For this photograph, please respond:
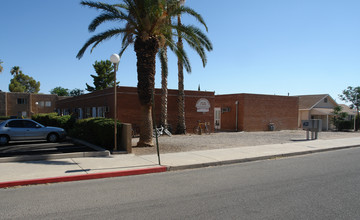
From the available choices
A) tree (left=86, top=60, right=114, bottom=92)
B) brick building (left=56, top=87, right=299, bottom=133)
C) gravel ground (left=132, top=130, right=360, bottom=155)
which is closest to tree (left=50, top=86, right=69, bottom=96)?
tree (left=86, top=60, right=114, bottom=92)

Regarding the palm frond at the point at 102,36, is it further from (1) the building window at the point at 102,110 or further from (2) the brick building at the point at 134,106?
(1) the building window at the point at 102,110

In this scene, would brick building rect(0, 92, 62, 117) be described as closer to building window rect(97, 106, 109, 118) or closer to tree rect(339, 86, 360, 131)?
building window rect(97, 106, 109, 118)

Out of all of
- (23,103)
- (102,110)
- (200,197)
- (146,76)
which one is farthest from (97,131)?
(23,103)

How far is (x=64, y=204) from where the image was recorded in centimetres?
568

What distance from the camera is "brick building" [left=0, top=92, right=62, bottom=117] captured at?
49.6 m

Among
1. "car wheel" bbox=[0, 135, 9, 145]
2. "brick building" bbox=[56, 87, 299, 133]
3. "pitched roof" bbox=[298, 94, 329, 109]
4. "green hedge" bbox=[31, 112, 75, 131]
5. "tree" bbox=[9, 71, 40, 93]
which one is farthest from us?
"tree" bbox=[9, 71, 40, 93]

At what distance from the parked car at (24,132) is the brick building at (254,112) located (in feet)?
57.9

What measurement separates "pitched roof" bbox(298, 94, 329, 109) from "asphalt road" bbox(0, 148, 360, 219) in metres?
29.6

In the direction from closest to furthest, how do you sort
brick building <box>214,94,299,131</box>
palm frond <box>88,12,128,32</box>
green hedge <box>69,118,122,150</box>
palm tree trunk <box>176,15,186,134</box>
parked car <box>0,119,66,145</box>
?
1. green hedge <box>69,118,122,150</box>
2. palm frond <box>88,12,128,32</box>
3. parked car <box>0,119,66,145</box>
4. palm tree trunk <box>176,15,186,134</box>
5. brick building <box>214,94,299,131</box>

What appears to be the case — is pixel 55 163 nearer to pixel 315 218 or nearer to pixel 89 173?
pixel 89 173

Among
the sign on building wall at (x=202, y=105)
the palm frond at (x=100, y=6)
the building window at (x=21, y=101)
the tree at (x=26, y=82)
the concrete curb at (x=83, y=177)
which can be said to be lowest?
the concrete curb at (x=83, y=177)

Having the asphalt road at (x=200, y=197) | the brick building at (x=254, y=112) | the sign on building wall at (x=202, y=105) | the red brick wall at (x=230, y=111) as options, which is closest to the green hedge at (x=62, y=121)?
the sign on building wall at (x=202, y=105)

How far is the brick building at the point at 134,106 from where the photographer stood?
2009cm

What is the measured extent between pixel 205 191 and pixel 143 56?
27.5 feet
